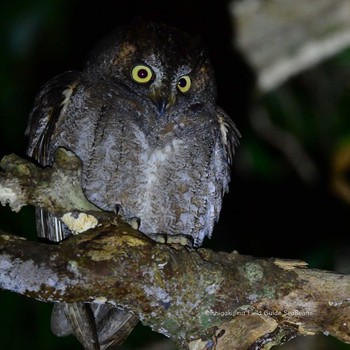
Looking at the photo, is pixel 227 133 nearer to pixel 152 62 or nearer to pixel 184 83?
pixel 184 83

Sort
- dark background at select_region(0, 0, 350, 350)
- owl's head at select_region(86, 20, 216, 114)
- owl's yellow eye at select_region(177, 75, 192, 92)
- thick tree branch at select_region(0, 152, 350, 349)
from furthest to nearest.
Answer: dark background at select_region(0, 0, 350, 350)
owl's yellow eye at select_region(177, 75, 192, 92)
owl's head at select_region(86, 20, 216, 114)
thick tree branch at select_region(0, 152, 350, 349)

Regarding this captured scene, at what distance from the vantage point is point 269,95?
5.43m

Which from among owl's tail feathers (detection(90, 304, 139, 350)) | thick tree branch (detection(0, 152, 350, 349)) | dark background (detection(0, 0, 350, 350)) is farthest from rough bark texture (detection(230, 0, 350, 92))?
thick tree branch (detection(0, 152, 350, 349))

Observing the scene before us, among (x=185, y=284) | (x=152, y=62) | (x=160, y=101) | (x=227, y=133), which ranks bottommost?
(x=185, y=284)

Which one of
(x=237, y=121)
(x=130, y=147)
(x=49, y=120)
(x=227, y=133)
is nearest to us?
(x=130, y=147)

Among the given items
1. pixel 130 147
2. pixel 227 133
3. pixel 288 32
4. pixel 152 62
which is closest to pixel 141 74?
pixel 152 62

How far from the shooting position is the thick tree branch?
2.39 meters

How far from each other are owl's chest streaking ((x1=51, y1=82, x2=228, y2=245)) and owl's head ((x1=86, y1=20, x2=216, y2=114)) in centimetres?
8

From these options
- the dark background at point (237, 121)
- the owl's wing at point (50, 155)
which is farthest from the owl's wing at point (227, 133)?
the dark background at point (237, 121)

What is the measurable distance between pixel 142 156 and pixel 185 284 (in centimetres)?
82

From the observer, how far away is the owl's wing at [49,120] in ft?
10.7

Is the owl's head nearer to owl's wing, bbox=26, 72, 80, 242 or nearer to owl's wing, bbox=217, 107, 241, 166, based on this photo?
owl's wing, bbox=26, 72, 80, 242

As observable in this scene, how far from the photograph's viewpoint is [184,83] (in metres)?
3.36

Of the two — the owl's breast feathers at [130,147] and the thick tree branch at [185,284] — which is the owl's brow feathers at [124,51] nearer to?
the owl's breast feathers at [130,147]
